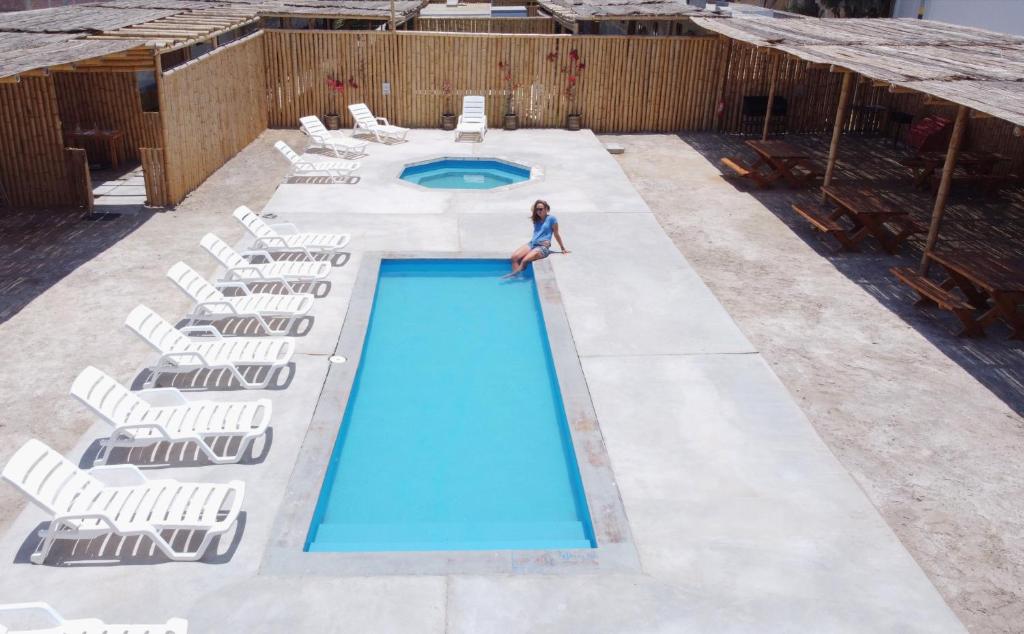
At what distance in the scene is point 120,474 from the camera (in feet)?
19.3

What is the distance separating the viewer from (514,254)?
36.1ft

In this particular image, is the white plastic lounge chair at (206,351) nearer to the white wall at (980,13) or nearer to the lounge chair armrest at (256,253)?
the lounge chair armrest at (256,253)

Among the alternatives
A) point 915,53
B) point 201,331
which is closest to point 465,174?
point 915,53

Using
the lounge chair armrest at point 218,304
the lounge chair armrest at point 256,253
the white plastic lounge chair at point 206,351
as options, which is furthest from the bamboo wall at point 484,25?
the white plastic lounge chair at point 206,351

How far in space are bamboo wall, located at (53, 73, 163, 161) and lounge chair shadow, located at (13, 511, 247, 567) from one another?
36.5 feet

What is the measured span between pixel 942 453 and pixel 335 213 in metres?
9.32

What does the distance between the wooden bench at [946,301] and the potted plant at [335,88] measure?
13272 mm

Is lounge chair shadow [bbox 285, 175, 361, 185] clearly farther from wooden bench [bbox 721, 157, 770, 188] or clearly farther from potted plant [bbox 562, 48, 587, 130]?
wooden bench [bbox 721, 157, 770, 188]

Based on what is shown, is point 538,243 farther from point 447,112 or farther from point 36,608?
point 447,112

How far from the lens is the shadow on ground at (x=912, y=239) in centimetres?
881

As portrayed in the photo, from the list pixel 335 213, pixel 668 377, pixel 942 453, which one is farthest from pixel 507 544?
pixel 335 213

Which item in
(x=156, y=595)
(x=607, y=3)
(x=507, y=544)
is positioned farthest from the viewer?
(x=607, y=3)

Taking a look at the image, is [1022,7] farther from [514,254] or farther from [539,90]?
[514,254]

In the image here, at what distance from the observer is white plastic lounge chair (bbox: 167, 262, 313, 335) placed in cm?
870
